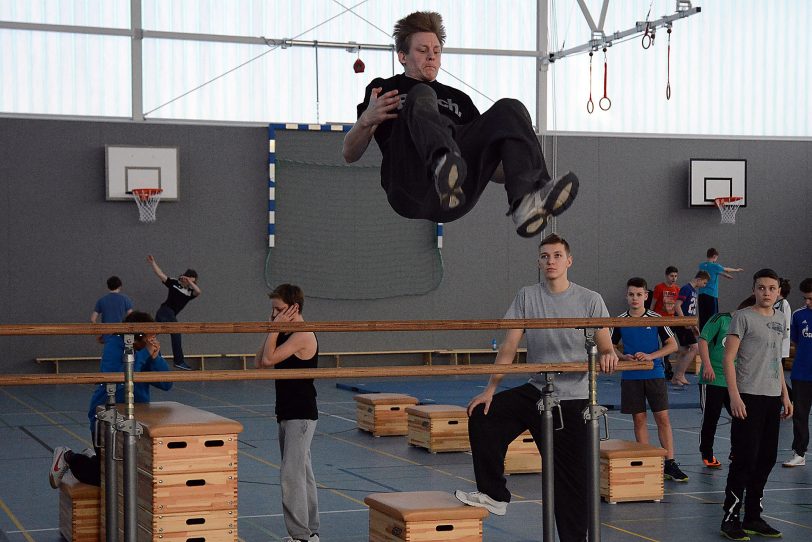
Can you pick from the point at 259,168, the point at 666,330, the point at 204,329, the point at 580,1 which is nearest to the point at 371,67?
the point at 259,168

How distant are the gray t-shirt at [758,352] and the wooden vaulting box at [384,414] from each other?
4.97 meters

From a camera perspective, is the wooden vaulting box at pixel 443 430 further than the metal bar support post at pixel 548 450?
Yes

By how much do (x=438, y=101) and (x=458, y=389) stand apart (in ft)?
36.2

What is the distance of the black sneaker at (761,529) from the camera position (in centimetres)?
683

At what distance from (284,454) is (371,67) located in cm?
1209

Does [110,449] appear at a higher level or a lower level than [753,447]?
higher

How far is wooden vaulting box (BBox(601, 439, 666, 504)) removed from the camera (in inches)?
309

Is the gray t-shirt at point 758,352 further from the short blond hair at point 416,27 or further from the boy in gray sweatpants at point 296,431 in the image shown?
the short blond hair at point 416,27

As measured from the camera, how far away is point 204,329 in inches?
168

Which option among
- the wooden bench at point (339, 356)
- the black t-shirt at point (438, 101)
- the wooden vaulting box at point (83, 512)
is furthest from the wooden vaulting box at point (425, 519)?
the wooden bench at point (339, 356)

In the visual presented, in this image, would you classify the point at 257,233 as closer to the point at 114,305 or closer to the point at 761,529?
the point at 114,305

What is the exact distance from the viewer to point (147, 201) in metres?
16.6

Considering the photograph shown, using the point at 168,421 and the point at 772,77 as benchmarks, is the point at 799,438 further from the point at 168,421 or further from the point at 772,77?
the point at 772,77

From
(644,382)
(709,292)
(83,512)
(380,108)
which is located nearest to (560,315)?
(380,108)
